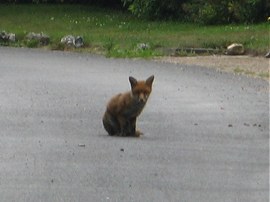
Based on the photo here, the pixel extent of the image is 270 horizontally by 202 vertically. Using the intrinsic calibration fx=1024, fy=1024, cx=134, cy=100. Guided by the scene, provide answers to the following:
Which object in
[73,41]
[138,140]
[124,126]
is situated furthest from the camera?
[73,41]

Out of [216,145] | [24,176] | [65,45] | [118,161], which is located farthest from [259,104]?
[65,45]

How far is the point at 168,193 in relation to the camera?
9461mm

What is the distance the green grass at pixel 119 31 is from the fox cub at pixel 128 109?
38.3 ft

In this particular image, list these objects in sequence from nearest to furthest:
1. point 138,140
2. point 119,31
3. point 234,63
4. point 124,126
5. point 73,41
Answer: point 138,140 → point 124,126 → point 234,63 → point 73,41 → point 119,31

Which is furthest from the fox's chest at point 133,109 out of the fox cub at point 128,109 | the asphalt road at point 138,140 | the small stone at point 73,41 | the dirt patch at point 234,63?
the small stone at point 73,41

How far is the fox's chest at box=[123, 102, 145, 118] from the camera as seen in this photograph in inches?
502

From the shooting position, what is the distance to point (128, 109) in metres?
12.8

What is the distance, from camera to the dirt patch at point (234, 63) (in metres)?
21.1

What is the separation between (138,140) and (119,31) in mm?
17785

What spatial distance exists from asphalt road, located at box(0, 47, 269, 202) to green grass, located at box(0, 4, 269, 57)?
4.84 meters

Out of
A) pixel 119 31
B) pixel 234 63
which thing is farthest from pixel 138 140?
pixel 119 31

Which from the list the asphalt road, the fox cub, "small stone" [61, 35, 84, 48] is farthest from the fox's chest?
"small stone" [61, 35, 84, 48]

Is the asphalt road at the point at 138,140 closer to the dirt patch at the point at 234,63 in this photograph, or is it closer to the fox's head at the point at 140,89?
the fox's head at the point at 140,89

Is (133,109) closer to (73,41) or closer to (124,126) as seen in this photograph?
(124,126)
